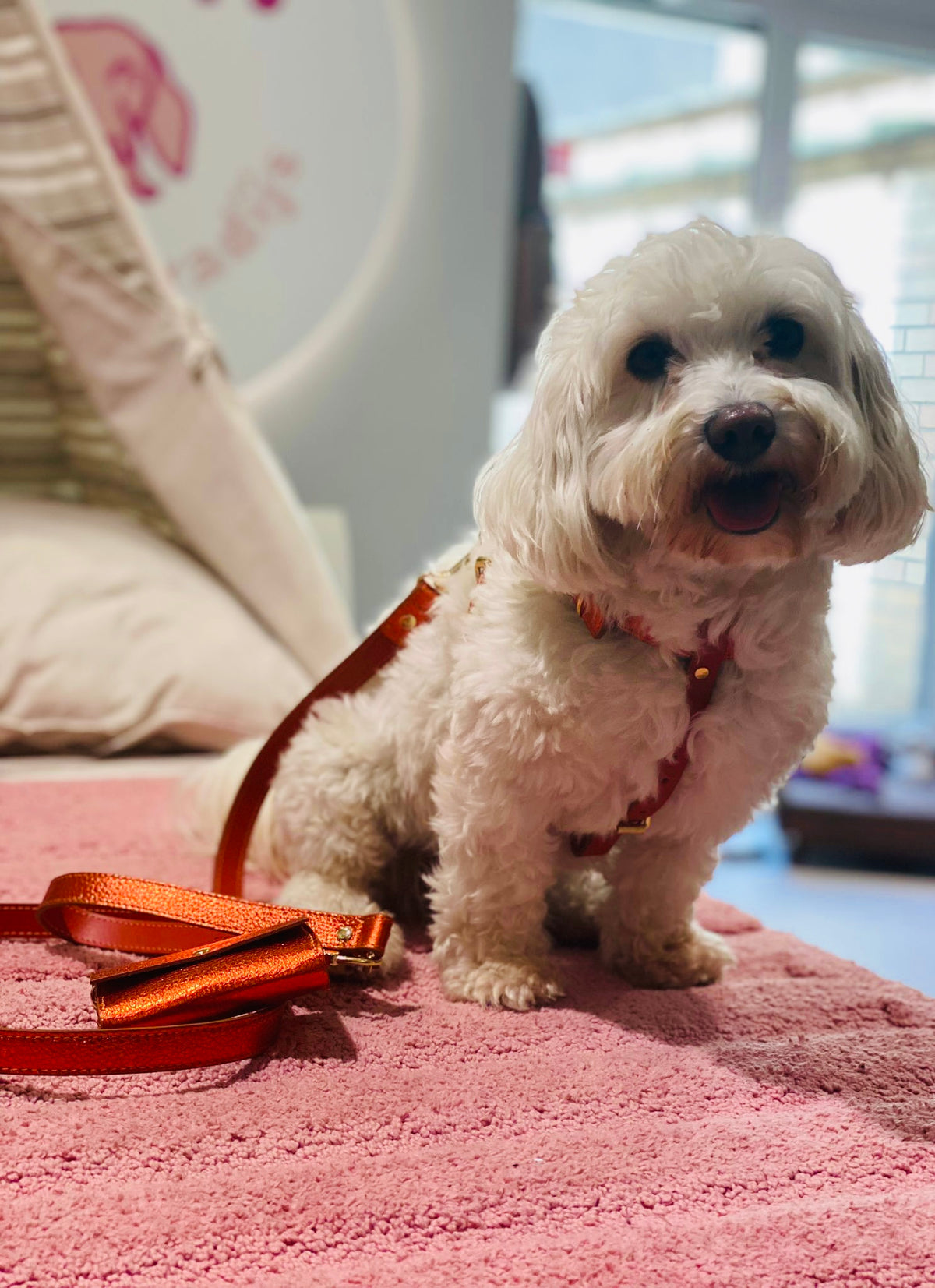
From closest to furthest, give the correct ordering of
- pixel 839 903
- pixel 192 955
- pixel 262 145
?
pixel 192 955
pixel 839 903
pixel 262 145

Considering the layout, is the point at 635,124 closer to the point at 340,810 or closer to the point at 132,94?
the point at 132,94

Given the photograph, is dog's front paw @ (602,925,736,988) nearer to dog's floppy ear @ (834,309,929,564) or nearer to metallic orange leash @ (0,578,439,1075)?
metallic orange leash @ (0,578,439,1075)

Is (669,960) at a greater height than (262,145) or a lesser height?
lesser

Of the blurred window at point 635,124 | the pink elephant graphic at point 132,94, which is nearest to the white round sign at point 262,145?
the pink elephant graphic at point 132,94

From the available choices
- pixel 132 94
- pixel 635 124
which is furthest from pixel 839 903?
pixel 635 124

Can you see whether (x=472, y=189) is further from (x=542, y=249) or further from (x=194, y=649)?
(x=194, y=649)

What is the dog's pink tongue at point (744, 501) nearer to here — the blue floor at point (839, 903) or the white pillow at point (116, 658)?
the blue floor at point (839, 903)

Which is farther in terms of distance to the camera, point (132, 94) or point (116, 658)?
point (132, 94)

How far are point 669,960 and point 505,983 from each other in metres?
0.18

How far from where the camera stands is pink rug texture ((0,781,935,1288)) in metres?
0.64

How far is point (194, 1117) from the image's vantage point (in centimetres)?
77

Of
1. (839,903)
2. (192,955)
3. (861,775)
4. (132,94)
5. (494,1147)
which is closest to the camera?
(494,1147)

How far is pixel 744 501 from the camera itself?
2.79 ft

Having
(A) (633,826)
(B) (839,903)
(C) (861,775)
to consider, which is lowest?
(B) (839,903)
